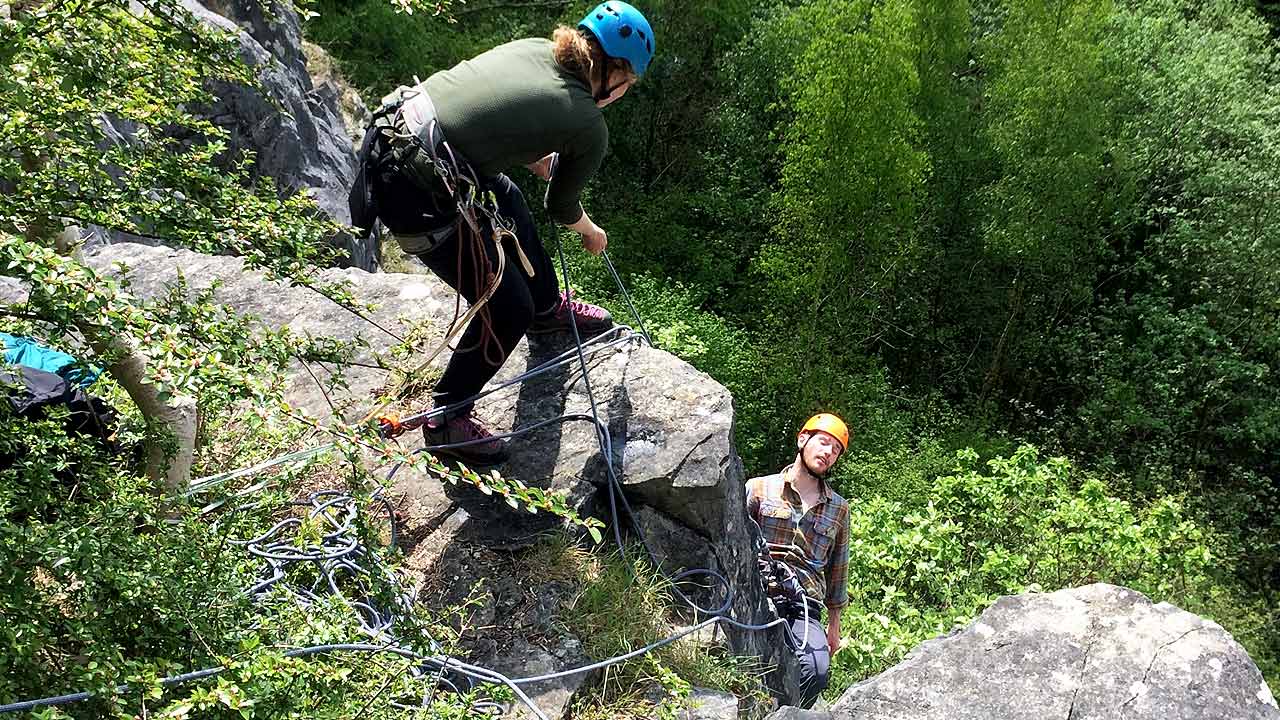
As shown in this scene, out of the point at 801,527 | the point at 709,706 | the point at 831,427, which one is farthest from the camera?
the point at 831,427

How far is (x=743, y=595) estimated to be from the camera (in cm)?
385

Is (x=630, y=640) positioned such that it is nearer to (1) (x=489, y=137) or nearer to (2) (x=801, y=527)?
(2) (x=801, y=527)

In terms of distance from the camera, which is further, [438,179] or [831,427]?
[831,427]

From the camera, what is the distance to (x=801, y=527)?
4.57m

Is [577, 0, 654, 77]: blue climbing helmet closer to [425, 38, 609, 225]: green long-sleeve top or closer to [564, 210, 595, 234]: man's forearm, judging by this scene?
[425, 38, 609, 225]: green long-sleeve top

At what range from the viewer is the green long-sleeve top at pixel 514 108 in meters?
3.01

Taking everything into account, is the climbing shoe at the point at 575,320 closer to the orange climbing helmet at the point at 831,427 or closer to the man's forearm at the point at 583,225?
the man's forearm at the point at 583,225

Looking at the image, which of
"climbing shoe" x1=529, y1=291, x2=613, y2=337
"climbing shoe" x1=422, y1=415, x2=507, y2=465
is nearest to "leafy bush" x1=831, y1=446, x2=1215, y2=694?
"climbing shoe" x1=529, y1=291, x2=613, y2=337

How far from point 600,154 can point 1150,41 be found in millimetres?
14000

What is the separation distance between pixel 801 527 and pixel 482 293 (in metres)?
2.09

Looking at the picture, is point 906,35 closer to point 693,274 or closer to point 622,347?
point 693,274

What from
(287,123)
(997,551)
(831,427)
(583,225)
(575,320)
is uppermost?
(583,225)

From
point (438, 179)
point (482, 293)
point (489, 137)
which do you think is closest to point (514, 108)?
point (489, 137)

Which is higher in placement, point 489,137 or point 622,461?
point 489,137
